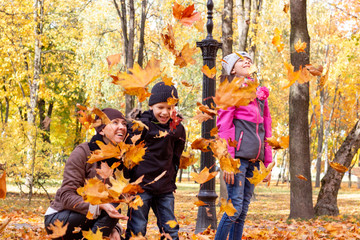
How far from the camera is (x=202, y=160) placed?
6469 mm

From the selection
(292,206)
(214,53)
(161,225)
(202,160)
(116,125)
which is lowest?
(292,206)

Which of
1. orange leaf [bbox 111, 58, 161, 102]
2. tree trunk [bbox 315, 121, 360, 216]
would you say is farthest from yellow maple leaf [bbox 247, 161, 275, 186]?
tree trunk [bbox 315, 121, 360, 216]

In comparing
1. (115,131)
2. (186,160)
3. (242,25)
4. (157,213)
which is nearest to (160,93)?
(115,131)

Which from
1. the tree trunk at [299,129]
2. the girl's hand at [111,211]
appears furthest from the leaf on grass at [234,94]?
the tree trunk at [299,129]

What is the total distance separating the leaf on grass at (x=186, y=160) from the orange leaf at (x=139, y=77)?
4.05 feet

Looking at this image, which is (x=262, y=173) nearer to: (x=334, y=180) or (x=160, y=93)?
(x=160, y=93)

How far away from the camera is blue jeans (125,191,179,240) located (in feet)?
12.2

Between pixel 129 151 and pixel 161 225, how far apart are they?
39.5 inches

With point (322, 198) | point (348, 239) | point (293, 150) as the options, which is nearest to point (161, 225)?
point (348, 239)

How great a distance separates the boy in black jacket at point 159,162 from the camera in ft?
12.2

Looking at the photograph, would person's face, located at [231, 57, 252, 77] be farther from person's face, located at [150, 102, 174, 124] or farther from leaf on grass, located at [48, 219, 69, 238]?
leaf on grass, located at [48, 219, 69, 238]

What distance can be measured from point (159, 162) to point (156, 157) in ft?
0.16

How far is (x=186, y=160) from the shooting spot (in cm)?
400

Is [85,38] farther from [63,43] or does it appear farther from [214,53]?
[214,53]
